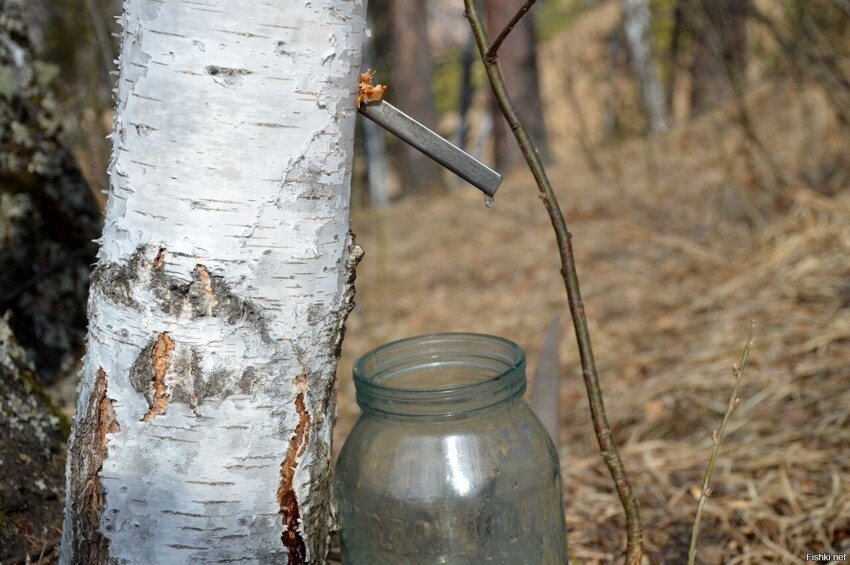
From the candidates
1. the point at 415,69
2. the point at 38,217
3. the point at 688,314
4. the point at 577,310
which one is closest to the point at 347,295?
the point at 577,310

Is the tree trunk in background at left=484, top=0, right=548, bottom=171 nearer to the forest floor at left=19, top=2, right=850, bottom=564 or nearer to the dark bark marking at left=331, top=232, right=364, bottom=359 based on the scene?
the forest floor at left=19, top=2, right=850, bottom=564

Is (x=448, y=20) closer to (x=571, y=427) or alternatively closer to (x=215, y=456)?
(x=571, y=427)

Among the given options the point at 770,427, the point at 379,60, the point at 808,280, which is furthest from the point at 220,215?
the point at 379,60

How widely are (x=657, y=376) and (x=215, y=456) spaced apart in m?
2.11

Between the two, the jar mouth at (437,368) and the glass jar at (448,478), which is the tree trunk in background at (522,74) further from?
the glass jar at (448,478)

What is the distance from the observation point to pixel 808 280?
→ 315cm

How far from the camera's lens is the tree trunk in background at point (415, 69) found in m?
8.86

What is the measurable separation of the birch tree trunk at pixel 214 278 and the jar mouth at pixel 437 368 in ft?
0.35

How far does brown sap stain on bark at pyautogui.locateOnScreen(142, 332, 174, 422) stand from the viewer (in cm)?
110

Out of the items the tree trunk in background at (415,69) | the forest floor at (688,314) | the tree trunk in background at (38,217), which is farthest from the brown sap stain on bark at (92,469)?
the tree trunk in background at (415,69)

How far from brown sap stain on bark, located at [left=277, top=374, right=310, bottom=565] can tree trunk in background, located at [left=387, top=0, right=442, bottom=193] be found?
25.3ft

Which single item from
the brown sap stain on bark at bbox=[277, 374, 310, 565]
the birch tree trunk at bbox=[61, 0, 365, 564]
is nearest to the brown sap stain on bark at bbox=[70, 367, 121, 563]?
the birch tree trunk at bbox=[61, 0, 365, 564]

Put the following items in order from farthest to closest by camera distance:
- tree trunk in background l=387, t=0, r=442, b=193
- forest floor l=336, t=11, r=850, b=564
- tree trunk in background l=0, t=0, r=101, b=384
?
1. tree trunk in background l=387, t=0, r=442, b=193
2. tree trunk in background l=0, t=0, r=101, b=384
3. forest floor l=336, t=11, r=850, b=564

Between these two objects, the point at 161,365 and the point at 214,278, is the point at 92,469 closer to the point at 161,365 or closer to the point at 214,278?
the point at 161,365
